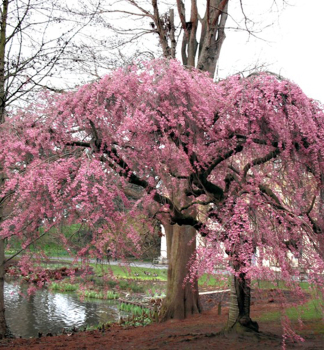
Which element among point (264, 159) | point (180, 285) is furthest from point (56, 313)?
point (264, 159)

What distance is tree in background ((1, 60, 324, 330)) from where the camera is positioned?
526 centimetres

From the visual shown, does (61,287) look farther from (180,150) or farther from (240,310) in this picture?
(180,150)

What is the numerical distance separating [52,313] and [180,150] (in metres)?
9.47

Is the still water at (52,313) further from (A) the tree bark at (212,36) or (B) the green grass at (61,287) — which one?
(A) the tree bark at (212,36)

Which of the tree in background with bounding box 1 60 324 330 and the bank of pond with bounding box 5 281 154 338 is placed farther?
the bank of pond with bounding box 5 281 154 338

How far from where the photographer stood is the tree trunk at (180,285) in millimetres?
10609

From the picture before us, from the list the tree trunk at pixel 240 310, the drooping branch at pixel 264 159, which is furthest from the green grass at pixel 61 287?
the drooping branch at pixel 264 159

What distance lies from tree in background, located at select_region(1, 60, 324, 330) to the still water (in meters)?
5.67

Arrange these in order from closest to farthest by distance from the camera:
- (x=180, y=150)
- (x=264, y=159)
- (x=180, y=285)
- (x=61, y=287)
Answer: (x=180, y=150) → (x=264, y=159) → (x=180, y=285) → (x=61, y=287)

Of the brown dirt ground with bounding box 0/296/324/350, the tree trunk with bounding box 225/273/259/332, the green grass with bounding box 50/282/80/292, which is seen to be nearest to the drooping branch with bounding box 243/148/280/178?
the tree trunk with bounding box 225/273/259/332

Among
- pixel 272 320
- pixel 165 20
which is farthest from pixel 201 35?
pixel 272 320

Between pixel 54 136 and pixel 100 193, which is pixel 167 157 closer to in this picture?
pixel 100 193

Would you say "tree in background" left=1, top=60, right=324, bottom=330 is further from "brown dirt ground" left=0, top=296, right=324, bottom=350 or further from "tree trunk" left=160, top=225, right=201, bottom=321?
"tree trunk" left=160, top=225, right=201, bottom=321

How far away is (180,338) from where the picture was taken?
26.0 ft
